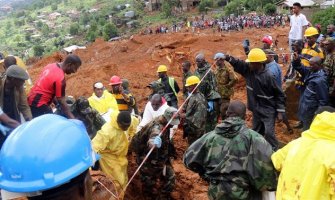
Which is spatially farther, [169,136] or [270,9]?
[270,9]

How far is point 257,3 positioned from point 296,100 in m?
36.0

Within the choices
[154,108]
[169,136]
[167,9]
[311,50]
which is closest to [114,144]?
[169,136]

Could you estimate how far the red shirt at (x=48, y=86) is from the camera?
16.4 feet

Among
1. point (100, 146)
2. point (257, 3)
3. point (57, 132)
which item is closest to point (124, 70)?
point (100, 146)

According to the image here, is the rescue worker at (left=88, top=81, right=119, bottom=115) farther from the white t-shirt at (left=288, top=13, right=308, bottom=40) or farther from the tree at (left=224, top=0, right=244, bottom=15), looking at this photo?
the tree at (left=224, top=0, right=244, bottom=15)

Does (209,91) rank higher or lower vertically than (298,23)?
lower

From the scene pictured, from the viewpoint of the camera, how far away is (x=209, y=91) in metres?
7.13

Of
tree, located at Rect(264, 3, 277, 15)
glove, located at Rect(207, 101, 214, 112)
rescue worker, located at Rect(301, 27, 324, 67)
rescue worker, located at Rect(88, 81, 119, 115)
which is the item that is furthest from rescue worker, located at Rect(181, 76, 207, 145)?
tree, located at Rect(264, 3, 277, 15)

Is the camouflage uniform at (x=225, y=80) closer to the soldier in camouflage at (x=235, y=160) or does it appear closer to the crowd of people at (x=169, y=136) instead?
the crowd of people at (x=169, y=136)

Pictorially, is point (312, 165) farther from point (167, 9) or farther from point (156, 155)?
point (167, 9)

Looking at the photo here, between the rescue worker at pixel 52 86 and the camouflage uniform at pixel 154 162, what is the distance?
3.19 ft

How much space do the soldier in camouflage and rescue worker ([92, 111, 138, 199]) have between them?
4.21 feet

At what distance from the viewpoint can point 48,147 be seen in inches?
59.6

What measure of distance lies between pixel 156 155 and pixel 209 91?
2.38m
